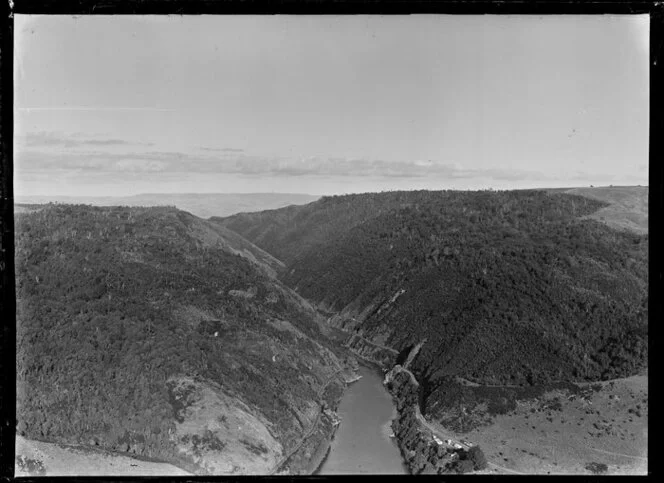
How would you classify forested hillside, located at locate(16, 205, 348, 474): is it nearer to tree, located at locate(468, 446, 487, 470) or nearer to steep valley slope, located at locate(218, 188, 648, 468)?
steep valley slope, located at locate(218, 188, 648, 468)

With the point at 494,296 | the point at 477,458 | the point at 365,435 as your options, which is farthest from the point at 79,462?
the point at 494,296

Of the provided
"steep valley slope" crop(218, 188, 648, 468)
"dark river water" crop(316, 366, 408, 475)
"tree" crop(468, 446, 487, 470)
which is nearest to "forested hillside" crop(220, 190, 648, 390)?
"steep valley slope" crop(218, 188, 648, 468)

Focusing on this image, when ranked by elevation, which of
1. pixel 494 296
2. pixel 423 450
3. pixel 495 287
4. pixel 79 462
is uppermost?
pixel 79 462

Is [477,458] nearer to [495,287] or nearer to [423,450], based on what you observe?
[423,450]

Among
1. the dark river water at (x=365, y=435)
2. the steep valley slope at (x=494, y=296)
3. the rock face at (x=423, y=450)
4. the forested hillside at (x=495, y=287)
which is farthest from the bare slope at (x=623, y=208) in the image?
the dark river water at (x=365, y=435)

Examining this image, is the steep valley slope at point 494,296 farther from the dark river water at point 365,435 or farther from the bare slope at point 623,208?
the dark river water at point 365,435
